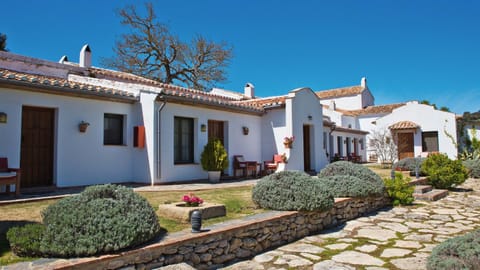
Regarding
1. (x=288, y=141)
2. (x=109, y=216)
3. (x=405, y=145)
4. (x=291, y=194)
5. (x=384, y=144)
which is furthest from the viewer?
(x=405, y=145)

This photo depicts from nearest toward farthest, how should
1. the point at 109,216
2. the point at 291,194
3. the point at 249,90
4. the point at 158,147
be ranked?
the point at 109,216, the point at 291,194, the point at 158,147, the point at 249,90

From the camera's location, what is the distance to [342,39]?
17.7 meters

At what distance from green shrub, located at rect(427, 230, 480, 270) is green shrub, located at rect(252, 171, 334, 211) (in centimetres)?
273

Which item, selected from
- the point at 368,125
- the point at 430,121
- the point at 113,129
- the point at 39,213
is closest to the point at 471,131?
the point at 430,121

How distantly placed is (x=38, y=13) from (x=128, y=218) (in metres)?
16.7

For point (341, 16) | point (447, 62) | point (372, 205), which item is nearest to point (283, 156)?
point (372, 205)

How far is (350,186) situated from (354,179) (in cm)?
34

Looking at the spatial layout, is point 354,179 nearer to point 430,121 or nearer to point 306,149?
point 306,149

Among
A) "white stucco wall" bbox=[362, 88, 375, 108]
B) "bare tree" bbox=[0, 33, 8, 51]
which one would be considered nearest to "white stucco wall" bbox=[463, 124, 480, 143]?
"white stucco wall" bbox=[362, 88, 375, 108]

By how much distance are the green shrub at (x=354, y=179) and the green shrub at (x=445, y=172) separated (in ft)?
14.0

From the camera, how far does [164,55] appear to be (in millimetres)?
26172

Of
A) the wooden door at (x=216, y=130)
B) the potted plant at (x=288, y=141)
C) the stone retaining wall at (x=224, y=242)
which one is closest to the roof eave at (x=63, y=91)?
the wooden door at (x=216, y=130)

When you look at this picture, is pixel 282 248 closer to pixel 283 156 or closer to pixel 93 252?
pixel 93 252

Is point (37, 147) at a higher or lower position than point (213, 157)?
higher
